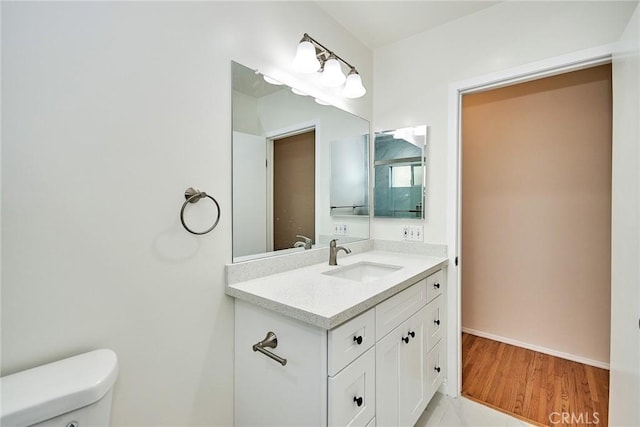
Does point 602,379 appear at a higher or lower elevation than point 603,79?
A: lower

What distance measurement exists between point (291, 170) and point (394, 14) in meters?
1.20

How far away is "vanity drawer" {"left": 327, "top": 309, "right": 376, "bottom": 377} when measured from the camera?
0.92 m

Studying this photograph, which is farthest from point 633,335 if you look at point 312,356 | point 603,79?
point 603,79

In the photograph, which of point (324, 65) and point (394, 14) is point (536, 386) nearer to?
point (324, 65)

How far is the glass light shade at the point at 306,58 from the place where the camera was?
1441 mm

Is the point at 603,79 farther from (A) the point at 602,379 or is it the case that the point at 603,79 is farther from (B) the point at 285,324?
(B) the point at 285,324

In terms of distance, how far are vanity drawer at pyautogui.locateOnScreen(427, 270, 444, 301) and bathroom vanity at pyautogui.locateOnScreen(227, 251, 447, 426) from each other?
92mm

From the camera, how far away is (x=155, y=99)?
1013mm

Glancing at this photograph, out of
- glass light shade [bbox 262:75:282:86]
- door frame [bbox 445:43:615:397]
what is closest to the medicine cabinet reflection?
door frame [bbox 445:43:615:397]

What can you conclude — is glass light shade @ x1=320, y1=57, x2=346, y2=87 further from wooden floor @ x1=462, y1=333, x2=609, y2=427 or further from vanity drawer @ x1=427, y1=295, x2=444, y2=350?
wooden floor @ x1=462, y1=333, x2=609, y2=427

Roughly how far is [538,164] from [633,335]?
161 cm

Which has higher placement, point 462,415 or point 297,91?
point 297,91

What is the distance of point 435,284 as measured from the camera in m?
1.70

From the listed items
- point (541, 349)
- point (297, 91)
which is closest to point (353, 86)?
point (297, 91)
